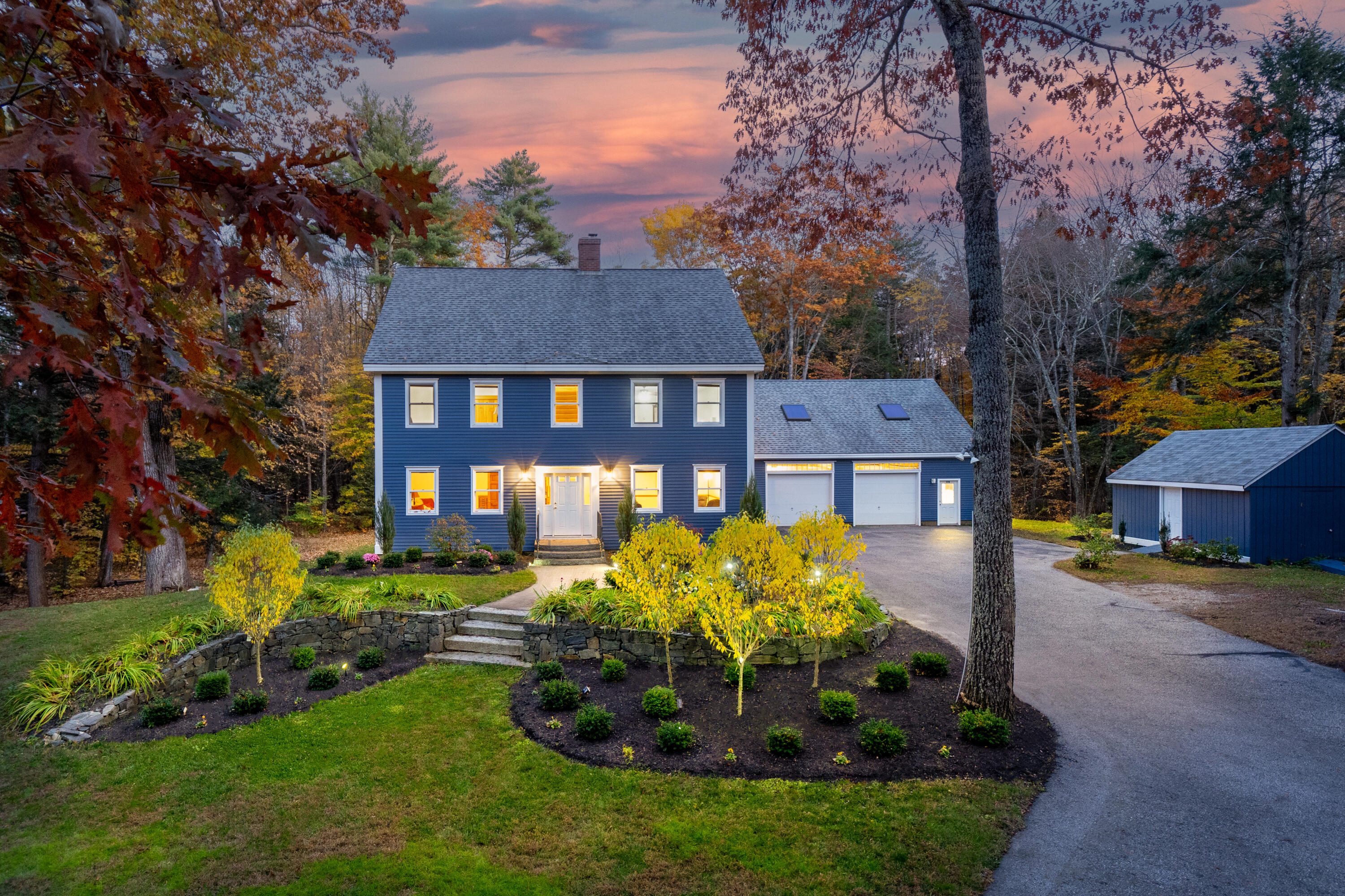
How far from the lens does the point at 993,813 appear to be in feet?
16.9

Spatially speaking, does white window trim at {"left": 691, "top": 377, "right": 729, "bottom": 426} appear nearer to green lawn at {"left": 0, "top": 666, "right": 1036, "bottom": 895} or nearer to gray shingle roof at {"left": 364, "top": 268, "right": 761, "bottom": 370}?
gray shingle roof at {"left": 364, "top": 268, "right": 761, "bottom": 370}

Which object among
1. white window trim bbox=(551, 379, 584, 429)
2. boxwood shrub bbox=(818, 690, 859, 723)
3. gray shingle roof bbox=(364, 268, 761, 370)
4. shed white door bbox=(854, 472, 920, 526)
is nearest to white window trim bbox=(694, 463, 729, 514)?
gray shingle roof bbox=(364, 268, 761, 370)

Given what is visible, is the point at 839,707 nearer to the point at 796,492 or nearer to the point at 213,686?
the point at 213,686

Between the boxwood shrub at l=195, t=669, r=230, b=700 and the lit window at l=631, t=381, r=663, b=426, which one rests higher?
the lit window at l=631, t=381, r=663, b=426

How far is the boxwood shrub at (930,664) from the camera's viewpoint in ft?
25.8

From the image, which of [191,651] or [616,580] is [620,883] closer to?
[616,580]

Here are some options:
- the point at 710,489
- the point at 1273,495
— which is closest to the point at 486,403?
the point at 710,489

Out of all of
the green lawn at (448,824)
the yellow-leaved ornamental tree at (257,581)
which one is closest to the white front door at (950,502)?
the green lawn at (448,824)

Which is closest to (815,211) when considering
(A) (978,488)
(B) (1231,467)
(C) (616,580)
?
(A) (978,488)

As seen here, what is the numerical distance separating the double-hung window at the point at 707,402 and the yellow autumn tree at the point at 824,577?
413 inches

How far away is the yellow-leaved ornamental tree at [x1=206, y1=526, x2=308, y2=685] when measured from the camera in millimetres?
7891

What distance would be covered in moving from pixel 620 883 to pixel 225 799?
140 inches

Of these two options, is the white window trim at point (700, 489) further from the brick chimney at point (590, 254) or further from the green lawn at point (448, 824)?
the green lawn at point (448, 824)

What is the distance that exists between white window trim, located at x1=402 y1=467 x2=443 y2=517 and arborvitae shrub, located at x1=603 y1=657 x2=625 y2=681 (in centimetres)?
1064
